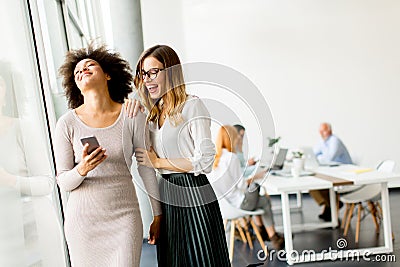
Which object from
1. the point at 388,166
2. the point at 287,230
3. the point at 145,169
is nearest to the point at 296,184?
the point at 287,230

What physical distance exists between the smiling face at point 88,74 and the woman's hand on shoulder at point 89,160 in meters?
0.31

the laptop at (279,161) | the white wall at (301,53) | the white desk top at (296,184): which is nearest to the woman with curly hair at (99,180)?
the white desk top at (296,184)

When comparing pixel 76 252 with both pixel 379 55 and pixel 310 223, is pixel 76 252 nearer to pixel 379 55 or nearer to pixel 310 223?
pixel 310 223

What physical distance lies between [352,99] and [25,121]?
6910 mm

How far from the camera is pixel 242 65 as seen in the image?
8398 mm

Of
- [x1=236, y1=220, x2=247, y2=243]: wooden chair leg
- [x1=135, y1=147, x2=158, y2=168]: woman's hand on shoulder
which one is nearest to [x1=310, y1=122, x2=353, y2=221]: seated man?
[x1=236, y1=220, x2=247, y2=243]: wooden chair leg

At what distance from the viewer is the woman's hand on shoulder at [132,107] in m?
2.30

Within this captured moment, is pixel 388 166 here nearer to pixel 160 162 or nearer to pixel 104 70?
pixel 160 162

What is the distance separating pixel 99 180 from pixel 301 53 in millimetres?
6661

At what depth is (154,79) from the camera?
7.73ft

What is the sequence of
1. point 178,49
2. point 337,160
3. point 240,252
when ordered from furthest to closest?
point 178,49, point 337,160, point 240,252

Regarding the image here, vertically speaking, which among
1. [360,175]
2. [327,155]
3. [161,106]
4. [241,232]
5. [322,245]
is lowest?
[322,245]

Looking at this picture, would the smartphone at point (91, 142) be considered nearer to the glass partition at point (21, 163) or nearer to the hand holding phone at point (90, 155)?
the hand holding phone at point (90, 155)

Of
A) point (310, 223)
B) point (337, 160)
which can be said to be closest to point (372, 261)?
point (310, 223)
